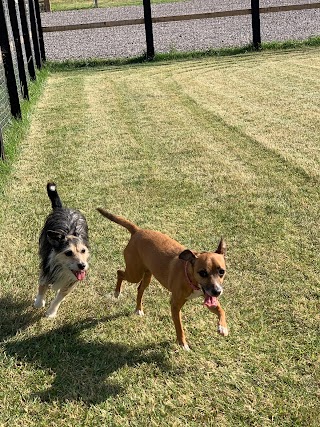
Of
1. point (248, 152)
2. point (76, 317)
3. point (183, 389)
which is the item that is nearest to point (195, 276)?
point (183, 389)

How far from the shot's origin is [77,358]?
2.96 m

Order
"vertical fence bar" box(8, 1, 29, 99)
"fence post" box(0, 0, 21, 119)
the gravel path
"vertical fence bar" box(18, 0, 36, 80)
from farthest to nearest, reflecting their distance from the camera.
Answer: the gravel path, "vertical fence bar" box(18, 0, 36, 80), "vertical fence bar" box(8, 1, 29, 99), "fence post" box(0, 0, 21, 119)

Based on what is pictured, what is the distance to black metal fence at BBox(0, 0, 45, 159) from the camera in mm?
7625

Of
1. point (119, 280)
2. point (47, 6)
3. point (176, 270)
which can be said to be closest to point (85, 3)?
point (47, 6)

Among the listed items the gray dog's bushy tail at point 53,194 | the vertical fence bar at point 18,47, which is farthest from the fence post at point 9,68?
the gray dog's bushy tail at point 53,194

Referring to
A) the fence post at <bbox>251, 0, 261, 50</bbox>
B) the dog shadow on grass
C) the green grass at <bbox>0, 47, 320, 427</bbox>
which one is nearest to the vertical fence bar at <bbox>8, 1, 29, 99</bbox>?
the green grass at <bbox>0, 47, 320, 427</bbox>

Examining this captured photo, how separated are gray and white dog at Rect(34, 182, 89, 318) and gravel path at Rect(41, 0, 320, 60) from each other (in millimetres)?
12255

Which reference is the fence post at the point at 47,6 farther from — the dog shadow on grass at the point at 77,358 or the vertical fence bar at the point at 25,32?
the dog shadow on grass at the point at 77,358

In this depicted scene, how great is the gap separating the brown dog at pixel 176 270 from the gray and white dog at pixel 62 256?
27 centimetres

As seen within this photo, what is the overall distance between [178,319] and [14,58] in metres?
8.16

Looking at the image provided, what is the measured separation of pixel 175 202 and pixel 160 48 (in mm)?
11419

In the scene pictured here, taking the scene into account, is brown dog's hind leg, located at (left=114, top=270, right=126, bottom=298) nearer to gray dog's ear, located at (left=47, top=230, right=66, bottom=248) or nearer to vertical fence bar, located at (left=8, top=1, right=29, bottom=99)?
gray dog's ear, located at (left=47, top=230, right=66, bottom=248)

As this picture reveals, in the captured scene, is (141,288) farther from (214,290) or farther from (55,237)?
(214,290)

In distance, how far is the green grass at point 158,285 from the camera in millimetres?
2643
